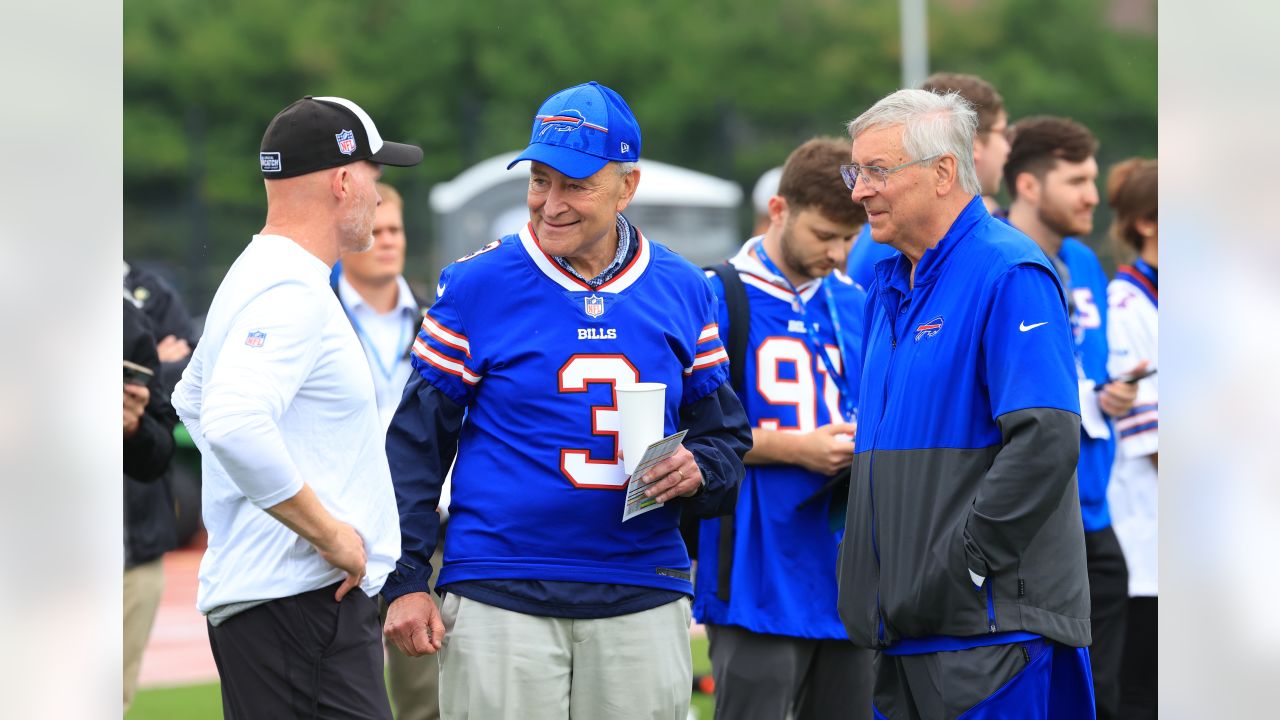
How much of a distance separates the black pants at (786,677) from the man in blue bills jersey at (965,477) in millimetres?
880

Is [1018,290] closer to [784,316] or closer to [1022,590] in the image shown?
[1022,590]

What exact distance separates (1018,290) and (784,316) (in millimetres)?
1381

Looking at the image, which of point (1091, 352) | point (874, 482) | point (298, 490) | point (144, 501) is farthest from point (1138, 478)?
point (144, 501)

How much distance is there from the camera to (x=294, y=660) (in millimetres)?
3334

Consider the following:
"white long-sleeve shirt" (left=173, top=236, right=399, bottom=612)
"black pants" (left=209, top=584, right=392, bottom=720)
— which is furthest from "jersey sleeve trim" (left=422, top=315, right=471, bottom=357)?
"black pants" (left=209, top=584, right=392, bottom=720)

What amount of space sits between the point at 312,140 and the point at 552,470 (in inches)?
40.4

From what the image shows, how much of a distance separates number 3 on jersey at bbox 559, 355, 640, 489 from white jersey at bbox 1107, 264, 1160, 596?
3.03 meters

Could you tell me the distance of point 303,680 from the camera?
3.33 metres

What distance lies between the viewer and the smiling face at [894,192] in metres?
3.62

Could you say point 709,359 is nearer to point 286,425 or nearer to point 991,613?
point 991,613

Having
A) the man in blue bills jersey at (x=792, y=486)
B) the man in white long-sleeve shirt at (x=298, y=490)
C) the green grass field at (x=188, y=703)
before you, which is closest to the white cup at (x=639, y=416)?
the man in white long-sleeve shirt at (x=298, y=490)

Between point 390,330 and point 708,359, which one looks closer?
point 708,359

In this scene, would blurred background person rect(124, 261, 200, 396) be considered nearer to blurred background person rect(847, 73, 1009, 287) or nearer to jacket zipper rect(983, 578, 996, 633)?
blurred background person rect(847, 73, 1009, 287)

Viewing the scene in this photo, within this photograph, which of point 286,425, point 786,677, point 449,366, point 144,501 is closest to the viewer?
point 286,425
